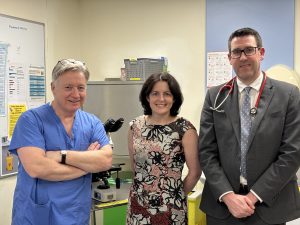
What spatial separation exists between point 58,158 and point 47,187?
0.15 meters

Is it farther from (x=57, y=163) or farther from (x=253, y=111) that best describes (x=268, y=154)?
(x=57, y=163)

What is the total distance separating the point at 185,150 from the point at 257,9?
7.11 feet

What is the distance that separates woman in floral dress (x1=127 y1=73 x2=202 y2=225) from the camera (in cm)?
201

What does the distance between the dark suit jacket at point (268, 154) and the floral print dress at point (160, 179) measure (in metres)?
0.22

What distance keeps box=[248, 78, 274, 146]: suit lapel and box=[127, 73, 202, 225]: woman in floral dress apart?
366mm

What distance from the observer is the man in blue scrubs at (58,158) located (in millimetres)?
1825

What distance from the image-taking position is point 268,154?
175 centimetres

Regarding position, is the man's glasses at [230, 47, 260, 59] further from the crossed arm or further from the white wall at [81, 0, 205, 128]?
the white wall at [81, 0, 205, 128]

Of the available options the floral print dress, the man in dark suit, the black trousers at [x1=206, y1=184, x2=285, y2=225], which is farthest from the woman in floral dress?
the black trousers at [x1=206, y1=184, x2=285, y2=225]

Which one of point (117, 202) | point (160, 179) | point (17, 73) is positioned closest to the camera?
point (160, 179)

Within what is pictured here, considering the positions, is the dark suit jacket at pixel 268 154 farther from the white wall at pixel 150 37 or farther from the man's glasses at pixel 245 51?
the white wall at pixel 150 37

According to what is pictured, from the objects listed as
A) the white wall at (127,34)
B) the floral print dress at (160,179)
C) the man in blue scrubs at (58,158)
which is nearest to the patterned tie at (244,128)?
the floral print dress at (160,179)

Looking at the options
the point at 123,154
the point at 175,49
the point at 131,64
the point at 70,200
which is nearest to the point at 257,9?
the point at 175,49

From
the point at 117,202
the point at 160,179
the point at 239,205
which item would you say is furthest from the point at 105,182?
the point at 239,205
